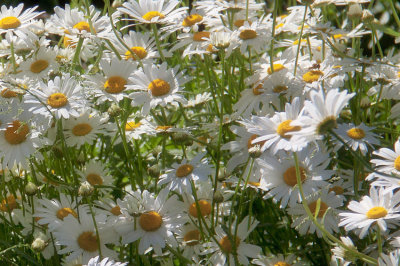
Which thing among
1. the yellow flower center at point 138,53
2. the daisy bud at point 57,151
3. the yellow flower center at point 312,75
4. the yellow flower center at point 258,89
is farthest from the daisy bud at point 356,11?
the daisy bud at point 57,151

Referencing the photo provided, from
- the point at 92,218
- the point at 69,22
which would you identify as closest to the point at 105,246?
the point at 92,218

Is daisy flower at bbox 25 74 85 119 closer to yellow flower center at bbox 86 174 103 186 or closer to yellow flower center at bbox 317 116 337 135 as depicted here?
yellow flower center at bbox 86 174 103 186

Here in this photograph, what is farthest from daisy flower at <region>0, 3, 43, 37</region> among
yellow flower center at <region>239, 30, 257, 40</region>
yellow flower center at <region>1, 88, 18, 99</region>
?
yellow flower center at <region>239, 30, 257, 40</region>

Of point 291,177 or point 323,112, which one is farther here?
point 291,177

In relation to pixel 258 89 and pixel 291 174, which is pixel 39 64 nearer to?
pixel 258 89

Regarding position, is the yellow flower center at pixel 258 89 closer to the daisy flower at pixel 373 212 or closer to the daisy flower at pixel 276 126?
the daisy flower at pixel 276 126

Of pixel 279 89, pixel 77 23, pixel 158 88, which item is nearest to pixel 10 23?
pixel 77 23

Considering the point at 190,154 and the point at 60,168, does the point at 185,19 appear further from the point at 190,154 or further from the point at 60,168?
the point at 60,168
